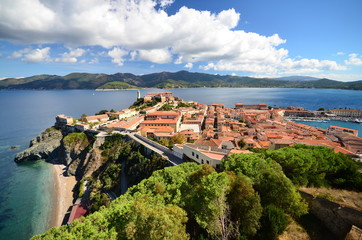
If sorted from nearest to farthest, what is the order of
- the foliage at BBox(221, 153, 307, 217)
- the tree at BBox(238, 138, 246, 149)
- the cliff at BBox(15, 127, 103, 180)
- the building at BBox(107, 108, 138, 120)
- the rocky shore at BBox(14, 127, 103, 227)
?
the foliage at BBox(221, 153, 307, 217), the rocky shore at BBox(14, 127, 103, 227), the tree at BBox(238, 138, 246, 149), the cliff at BBox(15, 127, 103, 180), the building at BBox(107, 108, 138, 120)

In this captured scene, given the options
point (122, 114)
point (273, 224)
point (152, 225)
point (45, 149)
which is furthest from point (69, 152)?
point (273, 224)

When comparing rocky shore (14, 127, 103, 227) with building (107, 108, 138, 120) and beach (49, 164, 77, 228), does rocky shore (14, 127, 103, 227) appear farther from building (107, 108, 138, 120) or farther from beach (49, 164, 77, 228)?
building (107, 108, 138, 120)

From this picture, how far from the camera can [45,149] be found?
51.1 meters

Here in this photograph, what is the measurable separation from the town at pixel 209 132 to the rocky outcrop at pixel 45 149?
192 inches

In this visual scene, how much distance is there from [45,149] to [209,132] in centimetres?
5072

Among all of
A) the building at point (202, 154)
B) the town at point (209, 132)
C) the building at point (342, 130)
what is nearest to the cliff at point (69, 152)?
the town at point (209, 132)

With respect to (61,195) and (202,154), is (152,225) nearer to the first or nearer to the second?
(202,154)

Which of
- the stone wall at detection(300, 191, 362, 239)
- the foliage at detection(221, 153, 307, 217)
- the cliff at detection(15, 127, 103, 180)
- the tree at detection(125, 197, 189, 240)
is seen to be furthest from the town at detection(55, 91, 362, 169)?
the tree at detection(125, 197, 189, 240)

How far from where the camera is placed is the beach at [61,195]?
1144 inches

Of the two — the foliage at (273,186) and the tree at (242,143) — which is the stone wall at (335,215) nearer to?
the foliage at (273,186)

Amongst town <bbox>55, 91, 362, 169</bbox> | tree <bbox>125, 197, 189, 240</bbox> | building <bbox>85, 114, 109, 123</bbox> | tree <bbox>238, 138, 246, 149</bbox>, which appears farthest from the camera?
building <bbox>85, 114, 109, 123</bbox>

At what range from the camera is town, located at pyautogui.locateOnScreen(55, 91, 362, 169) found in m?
29.6

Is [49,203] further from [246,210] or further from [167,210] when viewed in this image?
[246,210]

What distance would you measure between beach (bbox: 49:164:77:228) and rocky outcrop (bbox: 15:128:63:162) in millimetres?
7728
